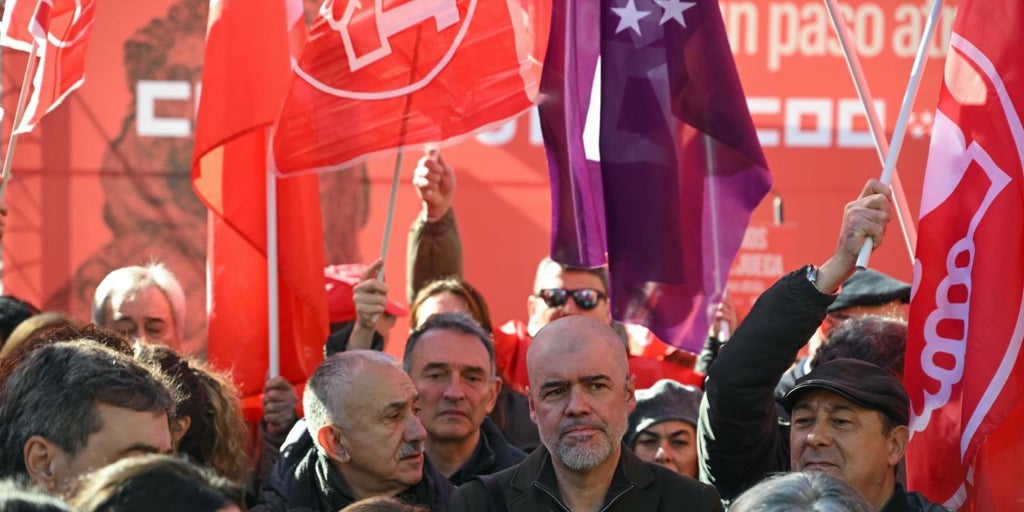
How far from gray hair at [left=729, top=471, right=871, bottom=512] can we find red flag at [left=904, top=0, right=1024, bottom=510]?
1.02 metres

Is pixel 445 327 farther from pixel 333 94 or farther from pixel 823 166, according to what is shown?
pixel 823 166

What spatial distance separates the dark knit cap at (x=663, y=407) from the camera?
17.9ft

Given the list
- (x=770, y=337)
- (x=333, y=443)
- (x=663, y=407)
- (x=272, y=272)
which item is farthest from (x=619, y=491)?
(x=272, y=272)

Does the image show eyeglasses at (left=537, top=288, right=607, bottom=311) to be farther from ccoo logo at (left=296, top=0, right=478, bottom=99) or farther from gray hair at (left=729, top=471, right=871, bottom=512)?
gray hair at (left=729, top=471, right=871, bottom=512)

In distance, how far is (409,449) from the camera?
4.57 metres

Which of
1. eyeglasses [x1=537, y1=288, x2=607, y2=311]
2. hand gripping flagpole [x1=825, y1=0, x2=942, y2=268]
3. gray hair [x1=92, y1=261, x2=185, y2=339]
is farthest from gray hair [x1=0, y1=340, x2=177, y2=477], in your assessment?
eyeglasses [x1=537, y1=288, x2=607, y2=311]

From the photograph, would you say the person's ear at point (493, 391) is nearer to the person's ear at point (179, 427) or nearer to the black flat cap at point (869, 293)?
the person's ear at point (179, 427)

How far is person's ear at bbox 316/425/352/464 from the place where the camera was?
180 inches

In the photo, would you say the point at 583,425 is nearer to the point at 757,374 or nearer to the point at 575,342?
the point at 575,342

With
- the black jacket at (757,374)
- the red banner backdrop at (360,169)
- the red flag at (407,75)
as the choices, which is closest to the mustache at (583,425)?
the black jacket at (757,374)

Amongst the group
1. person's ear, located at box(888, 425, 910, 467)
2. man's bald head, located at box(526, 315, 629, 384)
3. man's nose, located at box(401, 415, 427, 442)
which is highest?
man's bald head, located at box(526, 315, 629, 384)

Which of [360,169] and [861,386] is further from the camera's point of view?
[360,169]

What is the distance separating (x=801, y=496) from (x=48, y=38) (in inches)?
142

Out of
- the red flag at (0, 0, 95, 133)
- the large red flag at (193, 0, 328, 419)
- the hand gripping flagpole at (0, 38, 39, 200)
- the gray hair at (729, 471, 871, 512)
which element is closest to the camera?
the gray hair at (729, 471, 871, 512)
